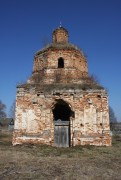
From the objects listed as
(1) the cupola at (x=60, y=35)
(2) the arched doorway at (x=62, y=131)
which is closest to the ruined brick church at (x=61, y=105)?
(2) the arched doorway at (x=62, y=131)

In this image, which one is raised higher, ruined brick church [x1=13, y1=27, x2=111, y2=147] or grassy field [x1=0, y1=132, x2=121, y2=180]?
ruined brick church [x1=13, y1=27, x2=111, y2=147]

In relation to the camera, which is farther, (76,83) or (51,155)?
(76,83)

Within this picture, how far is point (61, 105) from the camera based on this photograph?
15.4 metres

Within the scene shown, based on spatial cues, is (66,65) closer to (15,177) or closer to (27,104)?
(27,104)

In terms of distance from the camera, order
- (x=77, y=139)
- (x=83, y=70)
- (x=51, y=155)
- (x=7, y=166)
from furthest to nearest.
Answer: (x=83, y=70) → (x=77, y=139) → (x=51, y=155) → (x=7, y=166)

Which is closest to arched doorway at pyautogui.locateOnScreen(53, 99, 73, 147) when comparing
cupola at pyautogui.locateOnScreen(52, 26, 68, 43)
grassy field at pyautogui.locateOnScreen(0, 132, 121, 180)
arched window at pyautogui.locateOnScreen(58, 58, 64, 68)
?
grassy field at pyautogui.locateOnScreen(0, 132, 121, 180)

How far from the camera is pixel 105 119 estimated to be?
1362 centimetres

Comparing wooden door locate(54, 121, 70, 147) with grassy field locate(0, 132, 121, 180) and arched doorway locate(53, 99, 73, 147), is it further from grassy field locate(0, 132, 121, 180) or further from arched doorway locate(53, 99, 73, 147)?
grassy field locate(0, 132, 121, 180)

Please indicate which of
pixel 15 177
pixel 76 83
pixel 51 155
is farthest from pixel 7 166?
pixel 76 83

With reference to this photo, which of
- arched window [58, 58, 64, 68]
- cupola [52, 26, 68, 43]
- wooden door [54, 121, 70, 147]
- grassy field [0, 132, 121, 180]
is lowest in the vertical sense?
grassy field [0, 132, 121, 180]

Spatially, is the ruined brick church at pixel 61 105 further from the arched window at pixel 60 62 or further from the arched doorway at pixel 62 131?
the arched window at pixel 60 62

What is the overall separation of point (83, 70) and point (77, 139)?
17.8 feet

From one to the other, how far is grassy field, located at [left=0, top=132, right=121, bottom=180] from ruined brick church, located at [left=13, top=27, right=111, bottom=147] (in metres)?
1.72

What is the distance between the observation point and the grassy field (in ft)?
22.6
